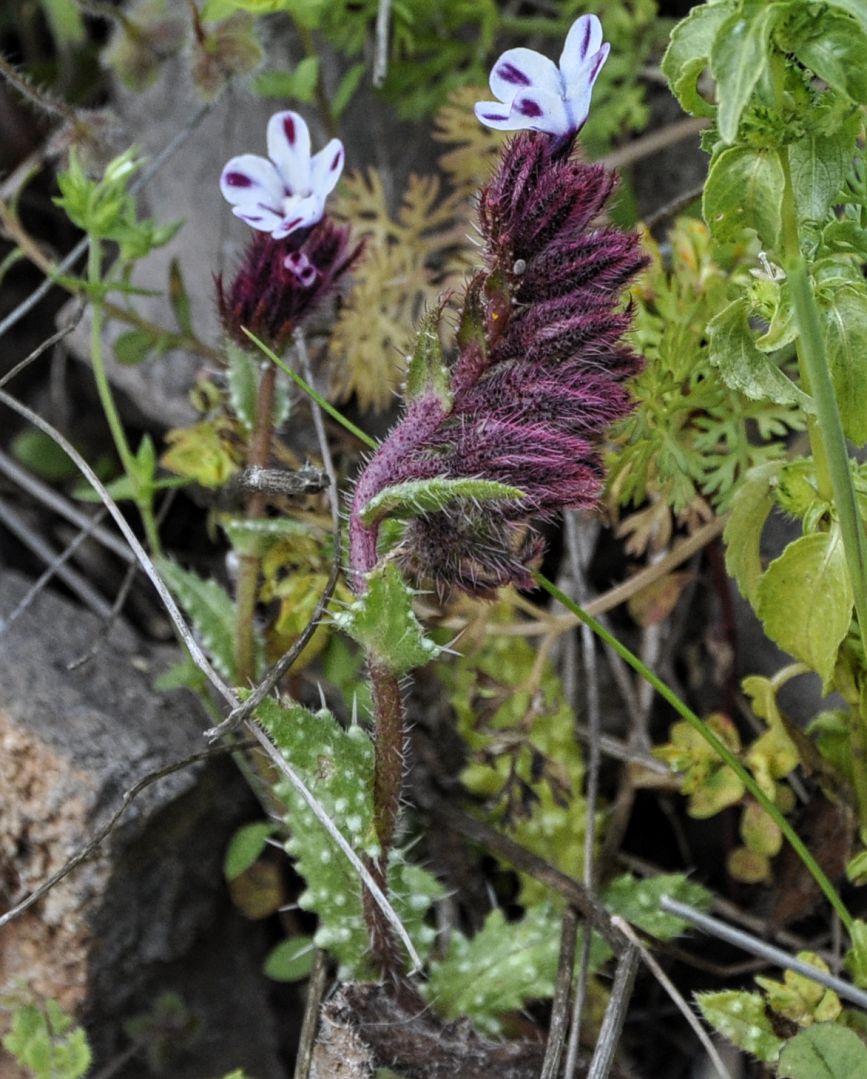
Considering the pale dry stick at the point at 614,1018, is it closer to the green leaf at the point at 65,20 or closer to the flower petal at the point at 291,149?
the flower petal at the point at 291,149

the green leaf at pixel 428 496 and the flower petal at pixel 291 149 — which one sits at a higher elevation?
the flower petal at pixel 291 149

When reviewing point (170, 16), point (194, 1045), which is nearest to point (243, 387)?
point (170, 16)

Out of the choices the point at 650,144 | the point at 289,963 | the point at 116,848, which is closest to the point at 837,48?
the point at 650,144

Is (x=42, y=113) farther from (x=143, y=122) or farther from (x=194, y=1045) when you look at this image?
(x=194, y=1045)

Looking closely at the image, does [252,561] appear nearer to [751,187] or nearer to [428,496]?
[428,496]

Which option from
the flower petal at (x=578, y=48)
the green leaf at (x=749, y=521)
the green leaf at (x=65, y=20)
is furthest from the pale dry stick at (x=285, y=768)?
the green leaf at (x=65, y=20)

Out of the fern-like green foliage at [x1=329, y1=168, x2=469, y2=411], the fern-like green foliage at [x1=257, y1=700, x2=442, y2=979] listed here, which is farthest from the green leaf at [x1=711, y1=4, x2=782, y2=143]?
the fern-like green foliage at [x1=329, y1=168, x2=469, y2=411]
